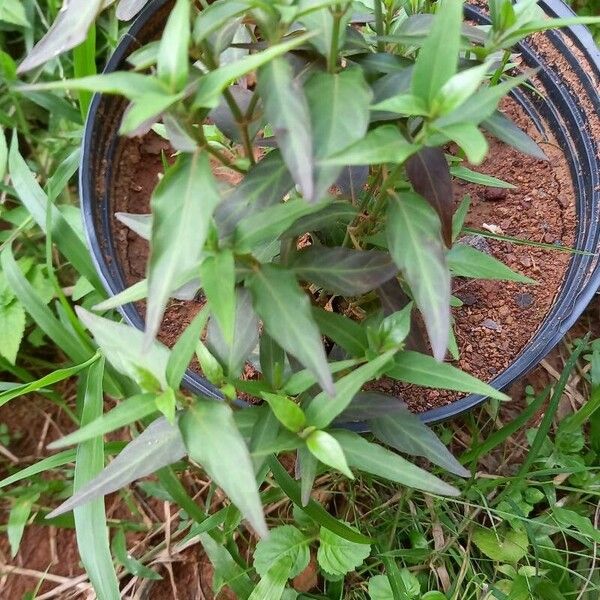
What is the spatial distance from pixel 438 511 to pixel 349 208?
22.5 inches

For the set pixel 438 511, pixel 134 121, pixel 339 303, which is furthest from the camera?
pixel 438 511

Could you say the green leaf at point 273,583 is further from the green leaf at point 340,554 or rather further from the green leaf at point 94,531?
the green leaf at point 94,531

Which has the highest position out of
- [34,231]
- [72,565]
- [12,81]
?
[12,81]

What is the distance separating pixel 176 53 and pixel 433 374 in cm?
39

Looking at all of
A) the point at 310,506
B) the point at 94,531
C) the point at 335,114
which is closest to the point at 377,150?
the point at 335,114

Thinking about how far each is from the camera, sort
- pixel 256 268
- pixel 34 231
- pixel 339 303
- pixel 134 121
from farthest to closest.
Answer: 1. pixel 34 231
2. pixel 339 303
3. pixel 256 268
4. pixel 134 121

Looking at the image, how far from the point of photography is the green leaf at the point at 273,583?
922mm

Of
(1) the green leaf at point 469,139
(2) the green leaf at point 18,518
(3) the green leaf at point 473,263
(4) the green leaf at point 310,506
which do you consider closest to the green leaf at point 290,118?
(1) the green leaf at point 469,139

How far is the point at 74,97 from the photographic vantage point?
1.27 m

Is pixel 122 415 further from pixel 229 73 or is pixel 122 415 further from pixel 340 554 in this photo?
pixel 340 554

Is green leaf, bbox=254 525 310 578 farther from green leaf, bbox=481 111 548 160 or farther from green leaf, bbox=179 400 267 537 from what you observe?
green leaf, bbox=481 111 548 160

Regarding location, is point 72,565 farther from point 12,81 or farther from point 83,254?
point 12,81

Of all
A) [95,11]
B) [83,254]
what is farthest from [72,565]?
[95,11]

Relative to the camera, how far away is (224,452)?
55cm
